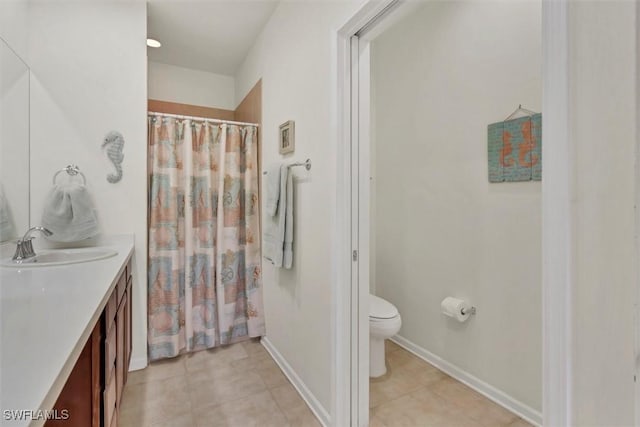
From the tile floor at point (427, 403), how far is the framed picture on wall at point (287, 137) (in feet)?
5.30

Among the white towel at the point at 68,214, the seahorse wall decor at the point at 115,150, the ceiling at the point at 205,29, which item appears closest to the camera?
the white towel at the point at 68,214

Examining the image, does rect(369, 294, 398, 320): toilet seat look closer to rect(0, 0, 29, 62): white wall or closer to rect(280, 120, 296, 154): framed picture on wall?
rect(280, 120, 296, 154): framed picture on wall

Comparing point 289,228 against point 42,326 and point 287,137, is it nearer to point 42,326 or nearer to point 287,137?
point 287,137

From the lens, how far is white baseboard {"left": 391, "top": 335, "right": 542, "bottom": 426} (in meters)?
1.62

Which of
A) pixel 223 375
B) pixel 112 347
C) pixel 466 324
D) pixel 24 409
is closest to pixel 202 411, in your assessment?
pixel 223 375

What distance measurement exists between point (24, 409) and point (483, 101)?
222 cm

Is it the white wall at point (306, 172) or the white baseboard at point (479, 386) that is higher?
the white wall at point (306, 172)

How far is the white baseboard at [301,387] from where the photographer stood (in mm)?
1615

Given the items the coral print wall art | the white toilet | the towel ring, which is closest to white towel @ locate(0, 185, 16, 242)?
the towel ring

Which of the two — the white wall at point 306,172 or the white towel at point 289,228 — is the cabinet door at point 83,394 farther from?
the white towel at point 289,228

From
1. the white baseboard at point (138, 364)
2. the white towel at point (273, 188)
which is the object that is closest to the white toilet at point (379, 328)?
the white towel at point (273, 188)

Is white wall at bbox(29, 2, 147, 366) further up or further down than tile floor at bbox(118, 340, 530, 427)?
further up

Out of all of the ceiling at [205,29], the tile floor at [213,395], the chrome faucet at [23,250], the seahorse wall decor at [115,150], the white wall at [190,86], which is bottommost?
the tile floor at [213,395]

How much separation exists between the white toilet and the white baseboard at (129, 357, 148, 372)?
1.58m
